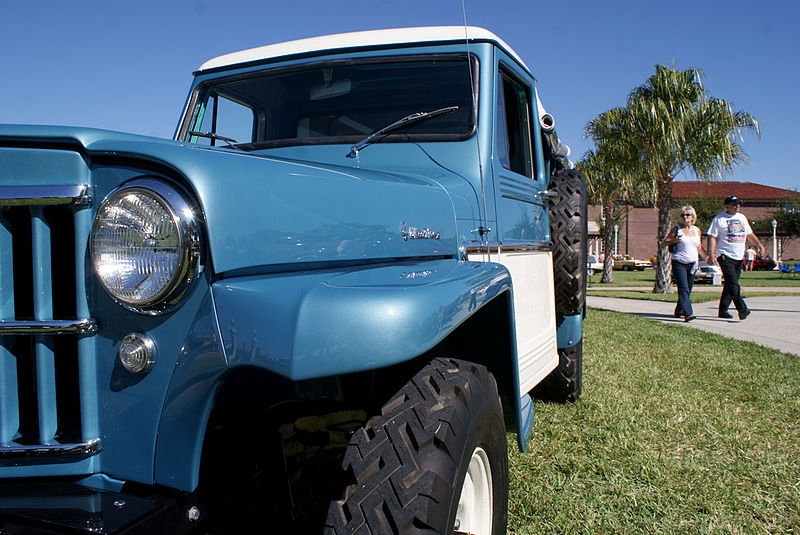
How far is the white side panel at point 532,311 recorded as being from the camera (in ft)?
8.46

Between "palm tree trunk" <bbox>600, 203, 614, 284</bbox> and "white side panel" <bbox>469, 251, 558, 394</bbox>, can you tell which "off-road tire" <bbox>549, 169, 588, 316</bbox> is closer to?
"white side panel" <bbox>469, 251, 558, 394</bbox>

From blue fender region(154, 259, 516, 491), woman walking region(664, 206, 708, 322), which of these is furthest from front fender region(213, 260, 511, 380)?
woman walking region(664, 206, 708, 322)

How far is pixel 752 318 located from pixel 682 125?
7.46 meters

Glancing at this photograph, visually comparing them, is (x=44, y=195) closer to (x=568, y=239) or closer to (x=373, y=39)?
(x=373, y=39)

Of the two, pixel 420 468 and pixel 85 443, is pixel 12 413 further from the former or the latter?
pixel 420 468

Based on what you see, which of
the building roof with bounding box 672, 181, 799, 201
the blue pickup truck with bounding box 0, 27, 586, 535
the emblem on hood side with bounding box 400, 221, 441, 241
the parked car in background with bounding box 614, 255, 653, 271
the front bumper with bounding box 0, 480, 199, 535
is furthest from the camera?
the building roof with bounding box 672, 181, 799, 201

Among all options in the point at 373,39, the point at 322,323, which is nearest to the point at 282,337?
the point at 322,323

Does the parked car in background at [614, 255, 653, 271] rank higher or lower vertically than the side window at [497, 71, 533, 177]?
lower

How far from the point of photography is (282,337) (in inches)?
49.5

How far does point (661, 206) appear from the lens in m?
16.7

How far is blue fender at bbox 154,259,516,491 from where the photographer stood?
4.15ft

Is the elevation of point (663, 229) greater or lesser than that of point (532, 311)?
greater

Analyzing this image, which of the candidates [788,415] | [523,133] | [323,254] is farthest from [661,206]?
[323,254]

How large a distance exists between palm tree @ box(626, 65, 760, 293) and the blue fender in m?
14.8
